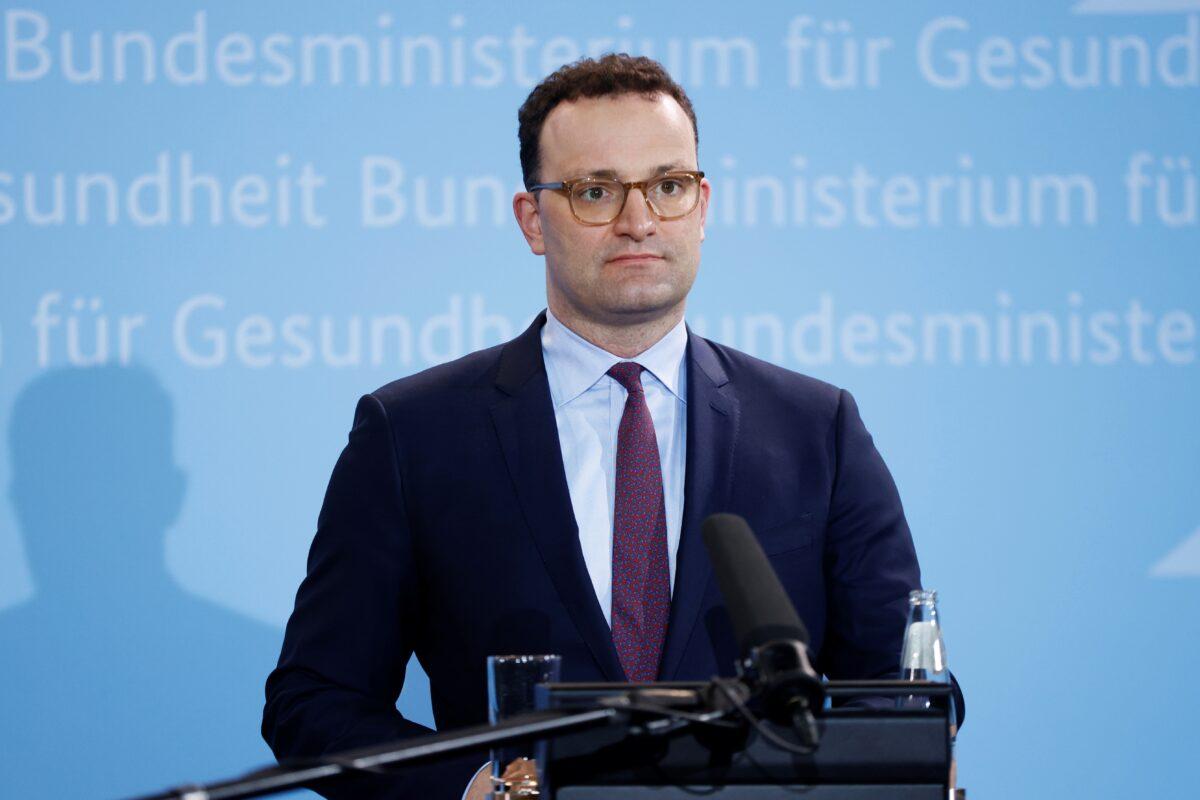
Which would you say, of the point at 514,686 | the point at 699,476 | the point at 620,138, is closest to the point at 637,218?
the point at 620,138

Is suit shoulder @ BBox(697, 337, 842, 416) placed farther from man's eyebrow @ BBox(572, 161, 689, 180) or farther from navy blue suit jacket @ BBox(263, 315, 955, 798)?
man's eyebrow @ BBox(572, 161, 689, 180)

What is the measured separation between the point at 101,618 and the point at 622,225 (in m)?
1.56

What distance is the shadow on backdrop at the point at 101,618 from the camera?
332 cm

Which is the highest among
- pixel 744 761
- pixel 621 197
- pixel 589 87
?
pixel 589 87

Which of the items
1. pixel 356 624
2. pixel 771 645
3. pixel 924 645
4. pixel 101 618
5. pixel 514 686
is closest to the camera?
pixel 771 645

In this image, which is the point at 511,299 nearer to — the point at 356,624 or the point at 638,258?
the point at 638,258

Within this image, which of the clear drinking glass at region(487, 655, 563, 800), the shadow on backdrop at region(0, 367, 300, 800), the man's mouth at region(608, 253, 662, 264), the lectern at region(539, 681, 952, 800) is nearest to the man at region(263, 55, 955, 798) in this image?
the man's mouth at region(608, 253, 662, 264)

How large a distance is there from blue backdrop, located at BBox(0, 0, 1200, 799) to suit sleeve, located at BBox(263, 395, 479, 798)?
2.68ft

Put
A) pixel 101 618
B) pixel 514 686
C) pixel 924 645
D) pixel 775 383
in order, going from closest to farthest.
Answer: pixel 514 686 < pixel 924 645 < pixel 775 383 < pixel 101 618

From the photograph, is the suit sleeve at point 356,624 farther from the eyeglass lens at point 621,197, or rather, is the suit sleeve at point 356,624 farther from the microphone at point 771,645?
the microphone at point 771,645

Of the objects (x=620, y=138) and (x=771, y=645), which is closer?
(x=771, y=645)

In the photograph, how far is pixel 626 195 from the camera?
2.53 m

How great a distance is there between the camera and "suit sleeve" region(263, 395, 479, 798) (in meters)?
2.31

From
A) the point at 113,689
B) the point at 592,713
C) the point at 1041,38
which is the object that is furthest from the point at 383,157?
the point at 592,713
